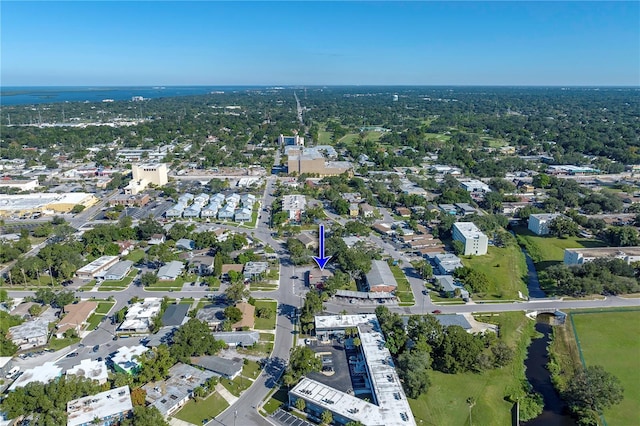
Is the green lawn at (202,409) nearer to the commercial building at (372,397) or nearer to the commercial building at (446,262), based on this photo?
the commercial building at (372,397)

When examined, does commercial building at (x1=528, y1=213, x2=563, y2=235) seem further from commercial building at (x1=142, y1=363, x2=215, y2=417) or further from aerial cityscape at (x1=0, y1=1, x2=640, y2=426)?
commercial building at (x1=142, y1=363, x2=215, y2=417)

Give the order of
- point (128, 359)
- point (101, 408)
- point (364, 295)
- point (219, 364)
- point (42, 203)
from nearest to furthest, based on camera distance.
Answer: point (101, 408) < point (219, 364) < point (128, 359) < point (364, 295) < point (42, 203)

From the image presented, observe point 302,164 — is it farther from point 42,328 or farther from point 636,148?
point 636,148

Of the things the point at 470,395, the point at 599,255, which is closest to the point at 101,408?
the point at 470,395

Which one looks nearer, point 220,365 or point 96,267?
point 220,365

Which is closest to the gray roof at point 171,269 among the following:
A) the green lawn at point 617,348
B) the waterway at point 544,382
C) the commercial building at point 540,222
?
the waterway at point 544,382

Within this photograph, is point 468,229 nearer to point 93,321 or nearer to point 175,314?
point 175,314

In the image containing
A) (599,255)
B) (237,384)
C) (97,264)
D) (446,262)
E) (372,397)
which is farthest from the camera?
(446,262)
